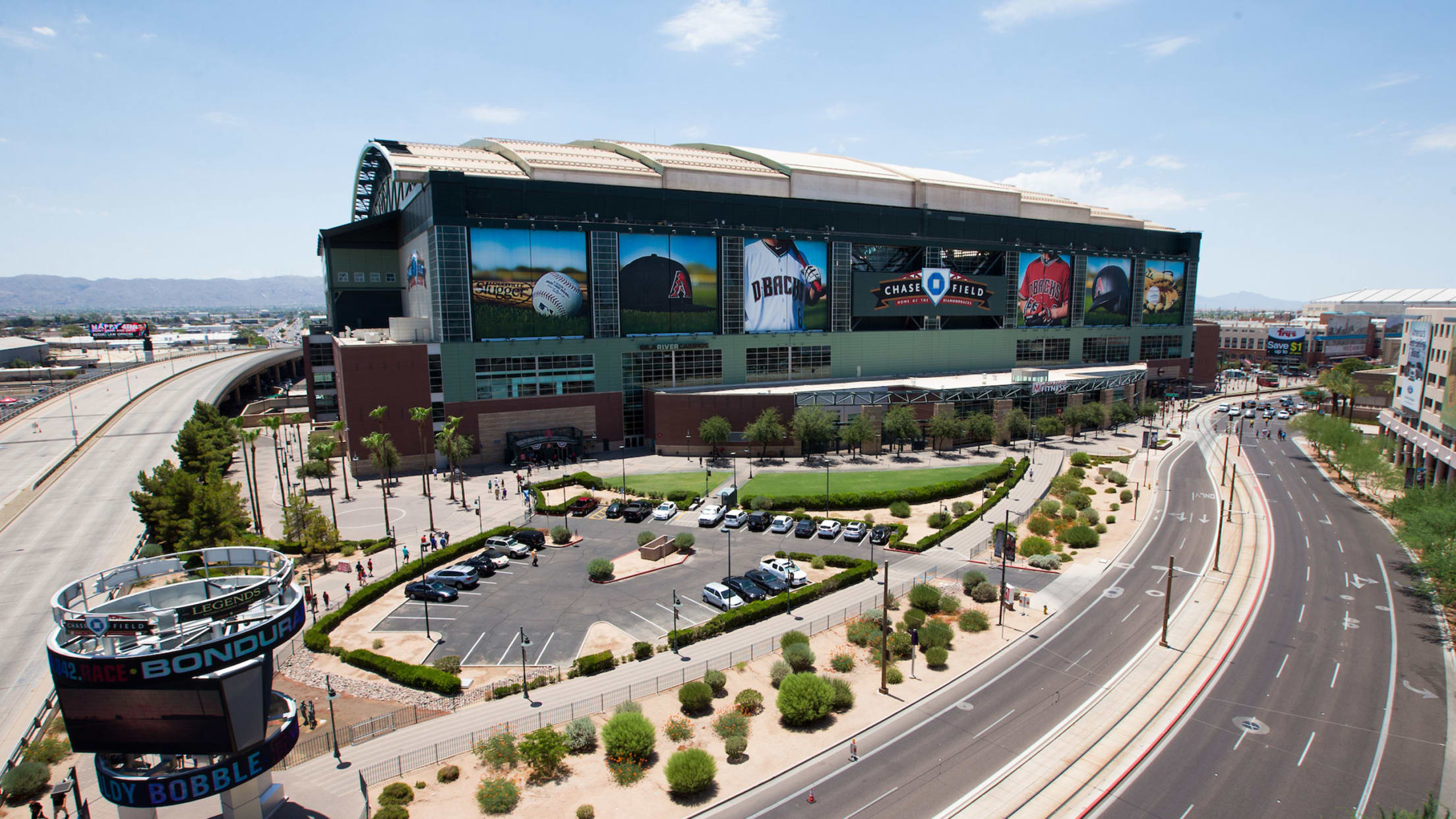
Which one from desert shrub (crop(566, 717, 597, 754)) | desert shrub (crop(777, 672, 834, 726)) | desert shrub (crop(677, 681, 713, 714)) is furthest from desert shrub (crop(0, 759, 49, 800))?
desert shrub (crop(777, 672, 834, 726))

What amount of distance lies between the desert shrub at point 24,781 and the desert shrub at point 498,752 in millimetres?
2946

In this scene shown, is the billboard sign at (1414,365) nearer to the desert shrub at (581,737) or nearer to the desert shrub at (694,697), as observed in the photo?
the desert shrub at (694,697)

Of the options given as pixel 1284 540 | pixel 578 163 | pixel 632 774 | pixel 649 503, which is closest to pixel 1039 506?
pixel 1284 540

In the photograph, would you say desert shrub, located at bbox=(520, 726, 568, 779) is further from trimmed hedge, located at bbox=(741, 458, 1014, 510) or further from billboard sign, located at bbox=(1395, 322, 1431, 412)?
billboard sign, located at bbox=(1395, 322, 1431, 412)

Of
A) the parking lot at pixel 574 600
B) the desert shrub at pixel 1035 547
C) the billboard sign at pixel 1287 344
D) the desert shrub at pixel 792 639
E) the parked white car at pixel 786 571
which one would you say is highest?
the billboard sign at pixel 1287 344

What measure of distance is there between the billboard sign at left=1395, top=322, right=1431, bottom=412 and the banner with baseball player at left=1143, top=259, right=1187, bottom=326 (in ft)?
191

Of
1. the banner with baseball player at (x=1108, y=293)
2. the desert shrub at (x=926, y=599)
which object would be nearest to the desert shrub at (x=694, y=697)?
the desert shrub at (x=926, y=599)

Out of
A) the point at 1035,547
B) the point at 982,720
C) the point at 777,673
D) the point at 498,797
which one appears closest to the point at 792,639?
the point at 777,673

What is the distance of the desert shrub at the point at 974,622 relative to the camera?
4044 centimetres

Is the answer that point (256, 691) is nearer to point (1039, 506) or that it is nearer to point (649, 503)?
point (649, 503)

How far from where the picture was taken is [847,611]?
42.8m

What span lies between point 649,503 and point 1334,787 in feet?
159

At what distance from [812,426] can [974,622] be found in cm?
4258

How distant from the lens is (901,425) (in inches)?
3366
